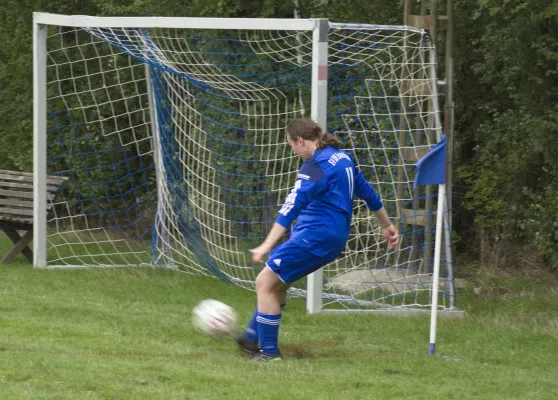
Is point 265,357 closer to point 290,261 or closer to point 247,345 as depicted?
point 247,345

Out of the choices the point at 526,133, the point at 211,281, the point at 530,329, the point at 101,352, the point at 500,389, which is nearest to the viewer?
the point at 500,389

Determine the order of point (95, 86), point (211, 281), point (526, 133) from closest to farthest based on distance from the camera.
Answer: point (211, 281) → point (526, 133) → point (95, 86)

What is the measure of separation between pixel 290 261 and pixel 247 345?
0.76 metres

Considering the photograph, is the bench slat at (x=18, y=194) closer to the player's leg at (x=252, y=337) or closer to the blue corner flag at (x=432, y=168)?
the player's leg at (x=252, y=337)

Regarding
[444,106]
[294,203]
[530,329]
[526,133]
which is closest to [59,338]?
[294,203]

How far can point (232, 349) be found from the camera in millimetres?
8781

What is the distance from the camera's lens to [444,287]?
1178 cm

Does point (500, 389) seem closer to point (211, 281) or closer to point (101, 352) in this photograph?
point (101, 352)

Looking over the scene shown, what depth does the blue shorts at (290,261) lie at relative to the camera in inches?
321

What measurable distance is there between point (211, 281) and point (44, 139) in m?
2.59

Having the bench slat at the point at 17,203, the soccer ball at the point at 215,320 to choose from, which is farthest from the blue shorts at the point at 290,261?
the bench slat at the point at 17,203

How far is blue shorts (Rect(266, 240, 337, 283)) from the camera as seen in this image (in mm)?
8148

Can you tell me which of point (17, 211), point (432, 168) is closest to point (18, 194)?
point (17, 211)

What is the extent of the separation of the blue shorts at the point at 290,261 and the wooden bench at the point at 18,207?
589cm
